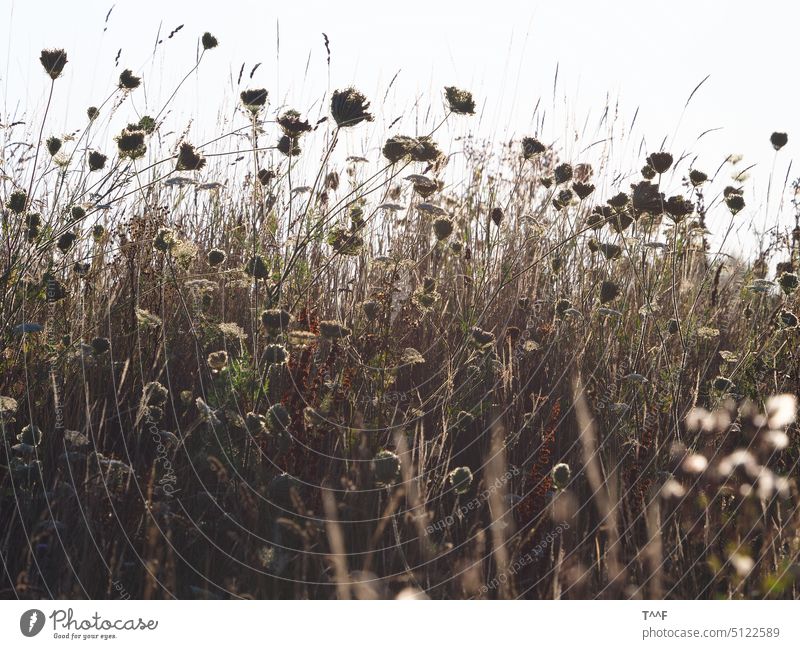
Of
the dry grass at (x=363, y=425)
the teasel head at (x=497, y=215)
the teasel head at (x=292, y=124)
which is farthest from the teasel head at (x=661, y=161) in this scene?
the teasel head at (x=292, y=124)

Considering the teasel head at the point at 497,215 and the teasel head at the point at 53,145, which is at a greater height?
the teasel head at the point at 53,145

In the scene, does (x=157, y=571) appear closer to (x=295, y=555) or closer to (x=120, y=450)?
(x=295, y=555)

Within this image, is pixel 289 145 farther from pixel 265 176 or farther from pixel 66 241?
pixel 66 241

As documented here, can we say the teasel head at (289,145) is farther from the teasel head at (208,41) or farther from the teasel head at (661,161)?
the teasel head at (661,161)

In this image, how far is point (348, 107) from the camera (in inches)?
86.4

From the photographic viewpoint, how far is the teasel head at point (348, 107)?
7.18 feet

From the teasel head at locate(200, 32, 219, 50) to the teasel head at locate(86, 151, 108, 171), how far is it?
0.64 meters

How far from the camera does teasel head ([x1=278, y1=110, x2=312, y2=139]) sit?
229cm

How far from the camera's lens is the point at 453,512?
177 cm

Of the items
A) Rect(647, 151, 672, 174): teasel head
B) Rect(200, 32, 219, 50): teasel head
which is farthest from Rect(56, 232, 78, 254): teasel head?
Rect(647, 151, 672, 174): teasel head

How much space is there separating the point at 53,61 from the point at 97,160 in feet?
1.04

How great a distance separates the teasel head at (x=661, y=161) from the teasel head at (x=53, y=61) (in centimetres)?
182

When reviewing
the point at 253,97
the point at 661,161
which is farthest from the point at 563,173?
the point at 253,97

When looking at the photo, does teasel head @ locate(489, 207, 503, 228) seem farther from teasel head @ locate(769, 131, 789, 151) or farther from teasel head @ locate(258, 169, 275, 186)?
teasel head @ locate(769, 131, 789, 151)
